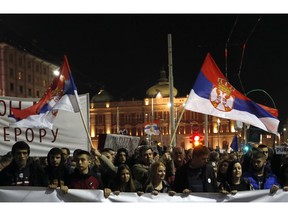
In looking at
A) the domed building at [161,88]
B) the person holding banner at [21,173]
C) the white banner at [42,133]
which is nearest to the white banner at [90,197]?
the person holding banner at [21,173]

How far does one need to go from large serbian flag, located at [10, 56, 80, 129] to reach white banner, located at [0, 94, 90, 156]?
1.94ft

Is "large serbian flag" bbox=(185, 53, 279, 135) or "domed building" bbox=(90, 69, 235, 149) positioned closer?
"large serbian flag" bbox=(185, 53, 279, 135)

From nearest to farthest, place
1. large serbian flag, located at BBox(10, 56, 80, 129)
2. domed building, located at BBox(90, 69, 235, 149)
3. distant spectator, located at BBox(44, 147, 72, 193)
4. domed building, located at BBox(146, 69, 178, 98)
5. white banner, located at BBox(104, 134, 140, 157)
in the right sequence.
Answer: distant spectator, located at BBox(44, 147, 72, 193) < large serbian flag, located at BBox(10, 56, 80, 129) < white banner, located at BBox(104, 134, 140, 157) < domed building, located at BBox(90, 69, 235, 149) < domed building, located at BBox(146, 69, 178, 98)

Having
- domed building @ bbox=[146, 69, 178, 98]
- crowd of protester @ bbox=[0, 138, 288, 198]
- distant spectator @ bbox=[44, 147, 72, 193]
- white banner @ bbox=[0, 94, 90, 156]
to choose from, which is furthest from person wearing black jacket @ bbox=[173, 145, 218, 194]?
domed building @ bbox=[146, 69, 178, 98]

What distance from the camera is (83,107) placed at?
898 cm

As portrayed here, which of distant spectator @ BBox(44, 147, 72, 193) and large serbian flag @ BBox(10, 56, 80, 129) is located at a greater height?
large serbian flag @ BBox(10, 56, 80, 129)

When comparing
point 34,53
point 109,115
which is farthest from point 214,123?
point 34,53

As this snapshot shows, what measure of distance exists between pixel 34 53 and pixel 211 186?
7570cm

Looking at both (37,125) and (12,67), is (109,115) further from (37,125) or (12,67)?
(37,125)

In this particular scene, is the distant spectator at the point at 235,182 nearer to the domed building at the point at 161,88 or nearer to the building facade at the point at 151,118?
the building facade at the point at 151,118

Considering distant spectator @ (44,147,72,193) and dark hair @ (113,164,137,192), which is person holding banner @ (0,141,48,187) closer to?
distant spectator @ (44,147,72,193)

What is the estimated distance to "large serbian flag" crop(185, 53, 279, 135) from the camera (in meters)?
7.68

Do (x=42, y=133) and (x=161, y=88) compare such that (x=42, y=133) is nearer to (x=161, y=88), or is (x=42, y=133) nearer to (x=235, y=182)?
(x=235, y=182)

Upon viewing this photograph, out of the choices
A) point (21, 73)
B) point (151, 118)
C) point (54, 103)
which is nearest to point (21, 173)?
point (54, 103)
